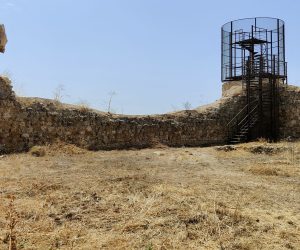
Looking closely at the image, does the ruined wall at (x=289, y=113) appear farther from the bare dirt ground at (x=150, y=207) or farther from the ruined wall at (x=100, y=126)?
the bare dirt ground at (x=150, y=207)

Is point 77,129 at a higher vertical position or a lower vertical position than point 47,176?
higher

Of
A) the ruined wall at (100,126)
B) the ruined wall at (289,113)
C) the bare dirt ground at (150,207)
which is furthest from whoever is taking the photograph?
the ruined wall at (289,113)

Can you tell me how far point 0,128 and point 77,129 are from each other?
307 centimetres

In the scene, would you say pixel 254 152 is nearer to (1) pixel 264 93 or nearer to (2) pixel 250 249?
(1) pixel 264 93

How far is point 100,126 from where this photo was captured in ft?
56.7

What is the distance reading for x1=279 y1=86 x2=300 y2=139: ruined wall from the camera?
21.3 metres

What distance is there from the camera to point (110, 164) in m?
12.2

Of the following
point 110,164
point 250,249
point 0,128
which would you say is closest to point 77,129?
point 0,128

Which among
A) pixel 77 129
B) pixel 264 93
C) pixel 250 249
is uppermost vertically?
pixel 264 93

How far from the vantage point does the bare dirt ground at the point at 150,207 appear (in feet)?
17.7

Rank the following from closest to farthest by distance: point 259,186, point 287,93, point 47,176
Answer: point 259,186 → point 47,176 → point 287,93

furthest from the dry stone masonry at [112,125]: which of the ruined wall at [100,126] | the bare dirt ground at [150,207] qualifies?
the bare dirt ground at [150,207]

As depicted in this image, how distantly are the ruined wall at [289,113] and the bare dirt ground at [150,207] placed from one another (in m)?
10.5

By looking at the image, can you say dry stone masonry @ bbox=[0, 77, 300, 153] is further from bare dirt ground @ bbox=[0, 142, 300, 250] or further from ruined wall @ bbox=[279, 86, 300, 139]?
bare dirt ground @ bbox=[0, 142, 300, 250]
